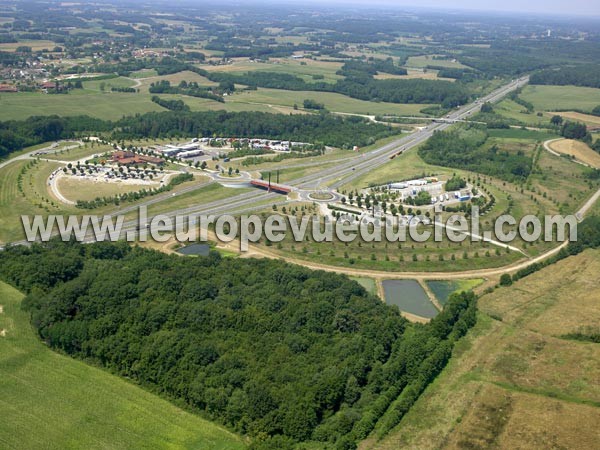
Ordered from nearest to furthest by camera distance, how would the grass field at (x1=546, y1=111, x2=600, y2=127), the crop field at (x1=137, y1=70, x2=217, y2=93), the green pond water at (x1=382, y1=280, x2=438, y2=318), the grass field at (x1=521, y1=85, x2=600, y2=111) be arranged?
1. the green pond water at (x1=382, y1=280, x2=438, y2=318)
2. the grass field at (x1=546, y1=111, x2=600, y2=127)
3. the grass field at (x1=521, y1=85, x2=600, y2=111)
4. the crop field at (x1=137, y1=70, x2=217, y2=93)

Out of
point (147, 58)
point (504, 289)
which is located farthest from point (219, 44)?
point (504, 289)

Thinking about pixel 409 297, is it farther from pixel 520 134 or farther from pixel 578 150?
pixel 520 134

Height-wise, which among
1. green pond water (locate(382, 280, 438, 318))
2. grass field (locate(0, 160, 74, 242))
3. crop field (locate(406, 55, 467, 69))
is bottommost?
green pond water (locate(382, 280, 438, 318))

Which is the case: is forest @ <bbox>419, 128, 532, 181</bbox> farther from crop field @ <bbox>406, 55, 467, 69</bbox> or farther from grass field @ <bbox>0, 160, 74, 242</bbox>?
crop field @ <bbox>406, 55, 467, 69</bbox>

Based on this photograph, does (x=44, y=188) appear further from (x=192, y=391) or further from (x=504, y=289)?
(x=504, y=289)

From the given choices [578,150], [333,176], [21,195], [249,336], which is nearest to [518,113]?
[578,150]

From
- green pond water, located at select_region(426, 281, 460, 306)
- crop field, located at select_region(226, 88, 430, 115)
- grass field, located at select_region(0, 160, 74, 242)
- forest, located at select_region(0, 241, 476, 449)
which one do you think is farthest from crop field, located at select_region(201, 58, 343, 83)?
forest, located at select_region(0, 241, 476, 449)

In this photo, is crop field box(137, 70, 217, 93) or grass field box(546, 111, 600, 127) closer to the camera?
grass field box(546, 111, 600, 127)

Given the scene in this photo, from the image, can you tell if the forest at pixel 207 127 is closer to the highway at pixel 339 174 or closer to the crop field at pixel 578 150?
the highway at pixel 339 174
